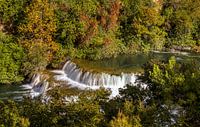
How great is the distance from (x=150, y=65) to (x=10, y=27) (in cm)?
2253

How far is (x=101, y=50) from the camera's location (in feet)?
135

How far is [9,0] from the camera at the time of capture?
130ft

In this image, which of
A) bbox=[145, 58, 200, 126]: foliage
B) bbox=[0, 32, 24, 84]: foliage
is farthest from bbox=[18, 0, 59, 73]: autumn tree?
bbox=[145, 58, 200, 126]: foliage

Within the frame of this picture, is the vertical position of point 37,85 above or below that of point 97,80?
below

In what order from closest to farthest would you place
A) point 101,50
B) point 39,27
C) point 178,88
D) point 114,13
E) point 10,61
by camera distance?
point 178,88
point 10,61
point 39,27
point 101,50
point 114,13

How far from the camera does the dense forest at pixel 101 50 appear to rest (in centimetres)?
1722

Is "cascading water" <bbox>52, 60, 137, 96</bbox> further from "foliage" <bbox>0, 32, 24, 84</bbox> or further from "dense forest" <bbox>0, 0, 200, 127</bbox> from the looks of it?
"foliage" <bbox>0, 32, 24, 84</bbox>

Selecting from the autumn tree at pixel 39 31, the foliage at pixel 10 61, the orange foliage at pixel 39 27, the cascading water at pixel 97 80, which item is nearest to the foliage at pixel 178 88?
the cascading water at pixel 97 80

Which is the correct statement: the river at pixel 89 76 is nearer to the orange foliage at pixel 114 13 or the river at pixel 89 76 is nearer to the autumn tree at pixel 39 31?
the autumn tree at pixel 39 31

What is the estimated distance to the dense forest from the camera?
1722 cm

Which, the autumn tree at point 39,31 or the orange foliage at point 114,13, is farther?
the orange foliage at point 114,13

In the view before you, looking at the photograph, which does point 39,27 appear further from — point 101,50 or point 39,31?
point 101,50

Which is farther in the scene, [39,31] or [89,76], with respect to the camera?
[39,31]

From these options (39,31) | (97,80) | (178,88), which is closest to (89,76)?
(97,80)
